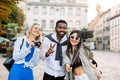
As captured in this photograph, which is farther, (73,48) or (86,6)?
(86,6)

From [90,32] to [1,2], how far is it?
17.6 meters

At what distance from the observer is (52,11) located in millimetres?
95688

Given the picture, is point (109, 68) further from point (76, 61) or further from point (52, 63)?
point (76, 61)

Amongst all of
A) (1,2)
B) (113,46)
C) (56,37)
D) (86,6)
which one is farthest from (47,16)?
(56,37)

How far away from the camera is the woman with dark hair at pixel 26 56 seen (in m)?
5.36

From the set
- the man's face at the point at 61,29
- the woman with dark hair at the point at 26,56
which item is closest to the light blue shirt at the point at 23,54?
the woman with dark hair at the point at 26,56

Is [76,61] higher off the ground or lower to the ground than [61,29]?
lower

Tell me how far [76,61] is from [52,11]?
298ft

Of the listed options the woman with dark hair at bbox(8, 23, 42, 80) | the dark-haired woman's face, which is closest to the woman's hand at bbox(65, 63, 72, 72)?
the dark-haired woman's face

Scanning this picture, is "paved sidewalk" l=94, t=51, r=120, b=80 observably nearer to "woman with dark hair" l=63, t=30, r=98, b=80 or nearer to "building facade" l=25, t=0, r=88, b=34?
"woman with dark hair" l=63, t=30, r=98, b=80

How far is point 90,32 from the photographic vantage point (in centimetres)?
477

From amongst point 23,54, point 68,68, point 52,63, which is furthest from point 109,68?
point 68,68

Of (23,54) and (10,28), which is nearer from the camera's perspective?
(23,54)

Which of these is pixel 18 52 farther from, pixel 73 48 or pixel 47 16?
pixel 47 16
